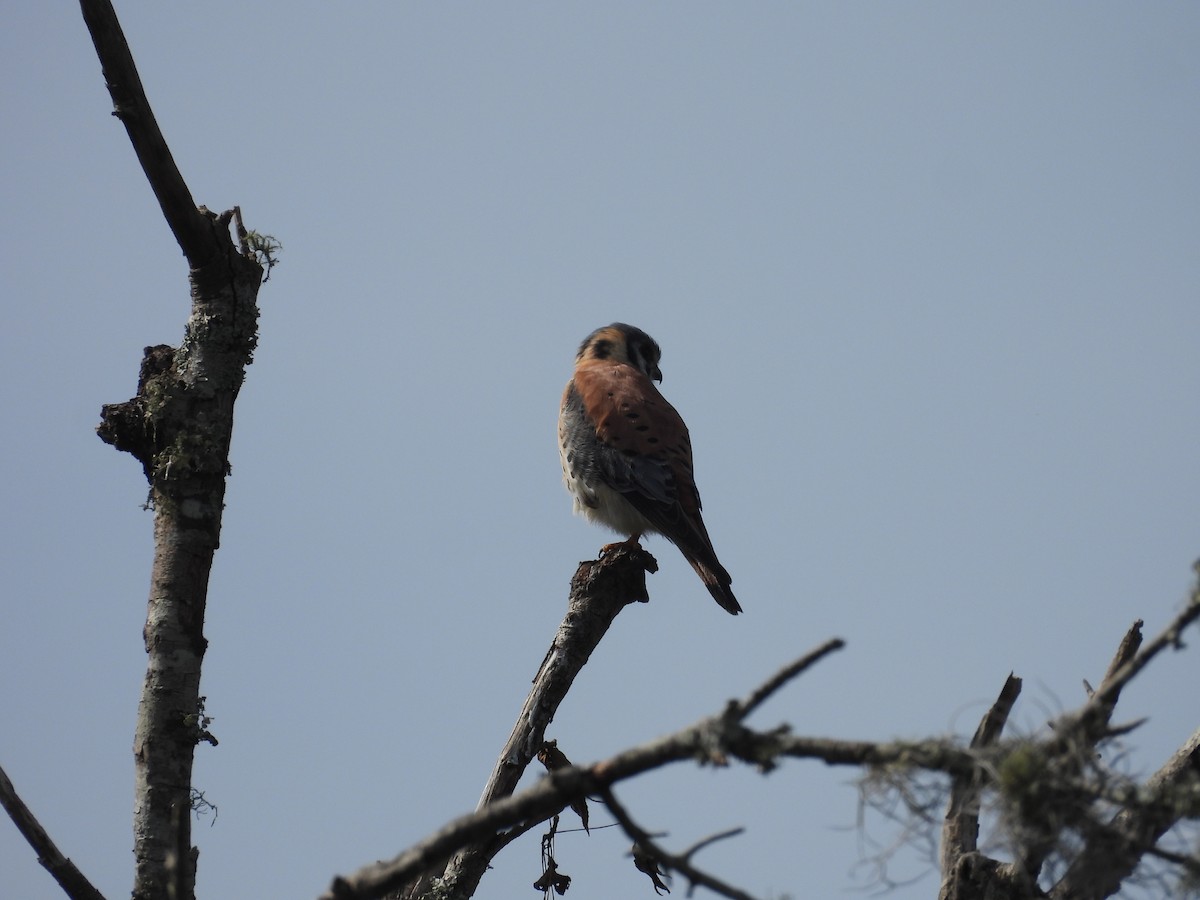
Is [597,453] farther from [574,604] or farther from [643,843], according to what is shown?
[643,843]

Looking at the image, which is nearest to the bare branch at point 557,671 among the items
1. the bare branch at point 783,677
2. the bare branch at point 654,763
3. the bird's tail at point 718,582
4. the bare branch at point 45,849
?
the bare branch at point 45,849

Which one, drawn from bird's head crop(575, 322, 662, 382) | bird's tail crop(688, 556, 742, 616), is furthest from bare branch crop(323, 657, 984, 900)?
bird's head crop(575, 322, 662, 382)

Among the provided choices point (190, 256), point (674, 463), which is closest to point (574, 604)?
point (190, 256)

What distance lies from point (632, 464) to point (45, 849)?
3969 millimetres

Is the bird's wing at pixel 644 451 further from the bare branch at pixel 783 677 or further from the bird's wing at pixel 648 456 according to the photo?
the bare branch at pixel 783 677

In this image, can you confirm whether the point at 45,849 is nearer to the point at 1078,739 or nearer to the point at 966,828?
the point at 966,828

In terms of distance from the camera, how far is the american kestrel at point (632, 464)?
19.9ft

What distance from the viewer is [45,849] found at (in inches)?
103

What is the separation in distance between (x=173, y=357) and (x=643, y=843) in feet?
7.90

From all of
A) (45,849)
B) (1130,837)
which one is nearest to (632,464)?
(45,849)

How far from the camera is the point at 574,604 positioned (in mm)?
4184

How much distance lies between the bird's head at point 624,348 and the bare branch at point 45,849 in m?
5.28

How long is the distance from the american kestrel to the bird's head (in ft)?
2.12

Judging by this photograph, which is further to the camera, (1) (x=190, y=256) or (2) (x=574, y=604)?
(2) (x=574, y=604)
